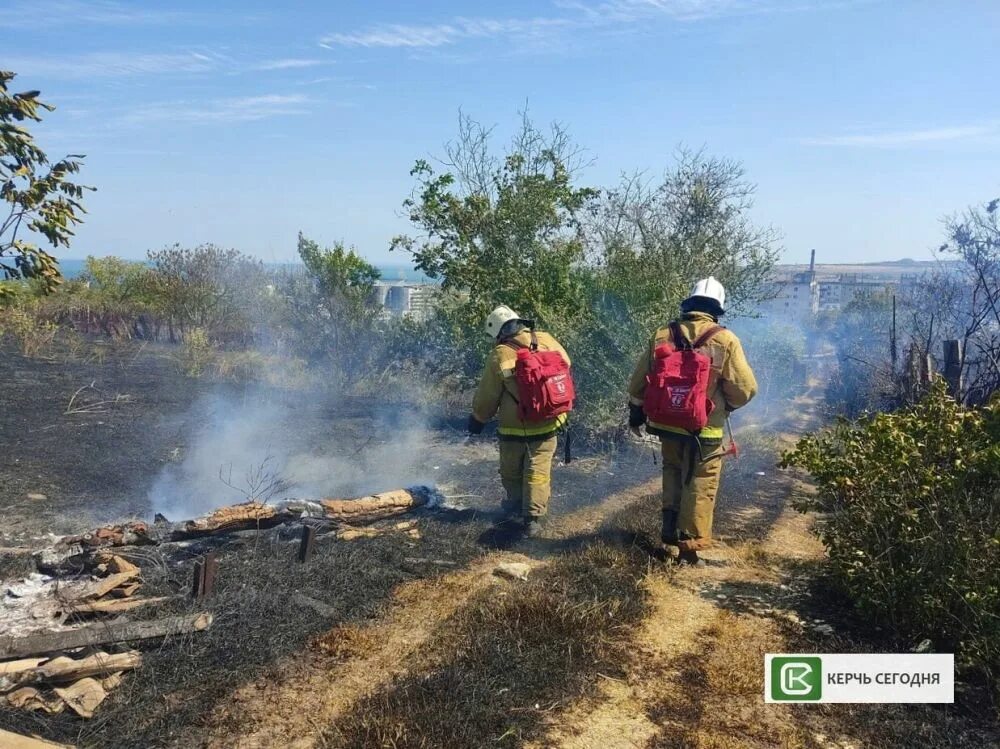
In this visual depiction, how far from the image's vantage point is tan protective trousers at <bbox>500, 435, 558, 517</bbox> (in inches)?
211

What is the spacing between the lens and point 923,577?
3.38 meters

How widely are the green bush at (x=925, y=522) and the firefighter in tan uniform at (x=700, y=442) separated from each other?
761 millimetres

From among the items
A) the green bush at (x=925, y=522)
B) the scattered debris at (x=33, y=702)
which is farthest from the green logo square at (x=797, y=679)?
the scattered debris at (x=33, y=702)

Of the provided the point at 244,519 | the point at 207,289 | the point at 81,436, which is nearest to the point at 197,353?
the point at 207,289

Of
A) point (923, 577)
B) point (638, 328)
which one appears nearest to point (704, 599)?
point (923, 577)

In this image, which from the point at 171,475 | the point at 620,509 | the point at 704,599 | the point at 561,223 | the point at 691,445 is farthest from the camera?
the point at 561,223

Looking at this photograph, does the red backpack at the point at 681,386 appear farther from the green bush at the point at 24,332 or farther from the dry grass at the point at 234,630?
the green bush at the point at 24,332

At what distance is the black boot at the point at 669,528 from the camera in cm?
493

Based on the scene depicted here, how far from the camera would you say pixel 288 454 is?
25.9 feet

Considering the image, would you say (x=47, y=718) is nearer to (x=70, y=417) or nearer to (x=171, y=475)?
(x=171, y=475)

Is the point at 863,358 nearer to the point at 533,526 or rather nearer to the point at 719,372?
the point at 719,372

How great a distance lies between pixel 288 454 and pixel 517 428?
3543mm

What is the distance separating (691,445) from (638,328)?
3.66 metres

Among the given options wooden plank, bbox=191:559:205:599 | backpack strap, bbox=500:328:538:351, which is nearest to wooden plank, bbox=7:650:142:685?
wooden plank, bbox=191:559:205:599
